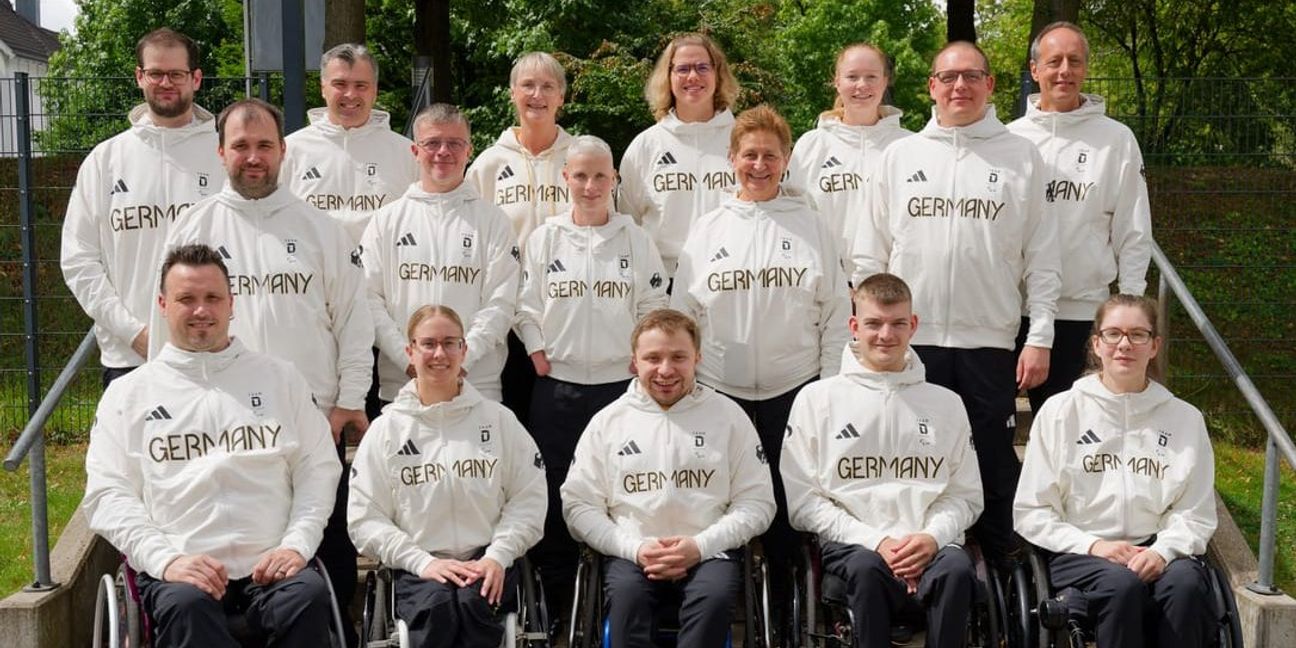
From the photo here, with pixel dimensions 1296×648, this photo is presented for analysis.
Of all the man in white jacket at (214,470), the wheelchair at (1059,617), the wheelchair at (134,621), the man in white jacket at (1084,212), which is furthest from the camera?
the man in white jacket at (1084,212)

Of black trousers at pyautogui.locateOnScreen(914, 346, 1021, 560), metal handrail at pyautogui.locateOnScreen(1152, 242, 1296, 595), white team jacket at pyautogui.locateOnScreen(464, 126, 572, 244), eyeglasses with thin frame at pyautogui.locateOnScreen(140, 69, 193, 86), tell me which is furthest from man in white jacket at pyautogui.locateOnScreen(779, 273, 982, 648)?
eyeglasses with thin frame at pyautogui.locateOnScreen(140, 69, 193, 86)

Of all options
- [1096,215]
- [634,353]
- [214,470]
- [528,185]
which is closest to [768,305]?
[634,353]

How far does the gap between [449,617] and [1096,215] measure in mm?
3089

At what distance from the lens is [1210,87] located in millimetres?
8102

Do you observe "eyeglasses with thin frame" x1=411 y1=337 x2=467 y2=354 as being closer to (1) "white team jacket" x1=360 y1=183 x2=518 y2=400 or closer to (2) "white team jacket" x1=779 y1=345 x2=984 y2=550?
(1) "white team jacket" x1=360 y1=183 x2=518 y2=400

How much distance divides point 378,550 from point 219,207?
151 centimetres

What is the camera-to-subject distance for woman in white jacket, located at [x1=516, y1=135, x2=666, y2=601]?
548 cm

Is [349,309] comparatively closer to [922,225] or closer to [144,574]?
[144,574]

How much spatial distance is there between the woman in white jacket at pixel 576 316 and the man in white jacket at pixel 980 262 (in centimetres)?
106

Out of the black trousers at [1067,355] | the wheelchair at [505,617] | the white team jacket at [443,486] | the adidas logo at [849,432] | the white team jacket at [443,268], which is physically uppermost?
the white team jacket at [443,268]

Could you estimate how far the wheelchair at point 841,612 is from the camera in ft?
15.4

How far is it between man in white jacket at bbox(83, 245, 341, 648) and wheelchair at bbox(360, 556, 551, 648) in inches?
7.0

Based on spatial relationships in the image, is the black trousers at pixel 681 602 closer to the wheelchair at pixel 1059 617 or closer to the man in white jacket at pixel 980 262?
the wheelchair at pixel 1059 617

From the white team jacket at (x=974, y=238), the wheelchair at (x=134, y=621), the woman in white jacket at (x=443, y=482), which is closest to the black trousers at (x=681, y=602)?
the woman in white jacket at (x=443, y=482)
